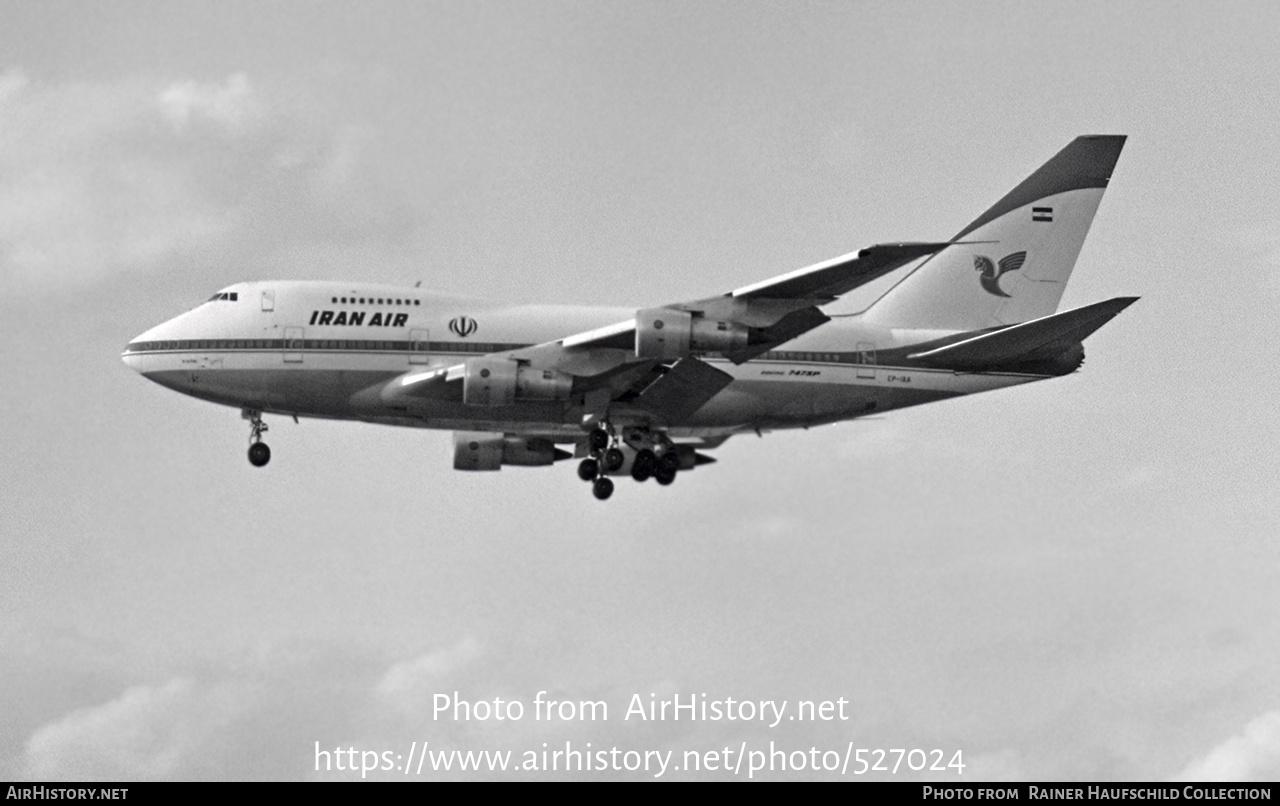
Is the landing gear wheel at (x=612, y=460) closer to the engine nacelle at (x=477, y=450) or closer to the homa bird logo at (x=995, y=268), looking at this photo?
the engine nacelle at (x=477, y=450)

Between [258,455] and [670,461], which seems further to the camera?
[670,461]

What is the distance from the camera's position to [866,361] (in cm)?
6072

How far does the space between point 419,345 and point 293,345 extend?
4088 mm

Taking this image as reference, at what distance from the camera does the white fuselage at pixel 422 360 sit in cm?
5881

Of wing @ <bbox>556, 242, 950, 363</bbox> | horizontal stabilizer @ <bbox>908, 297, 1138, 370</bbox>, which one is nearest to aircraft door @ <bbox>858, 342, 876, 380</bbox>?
horizontal stabilizer @ <bbox>908, 297, 1138, 370</bbox>

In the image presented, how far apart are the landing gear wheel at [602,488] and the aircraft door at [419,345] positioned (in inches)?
277

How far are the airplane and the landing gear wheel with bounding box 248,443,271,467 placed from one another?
6cm

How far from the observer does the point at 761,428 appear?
61938 millimetres

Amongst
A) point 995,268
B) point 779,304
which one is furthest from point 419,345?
point 995,268

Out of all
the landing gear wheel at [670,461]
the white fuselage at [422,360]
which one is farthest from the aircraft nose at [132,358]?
the landing gear wheel at [670,461]

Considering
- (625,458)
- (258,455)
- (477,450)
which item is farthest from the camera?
(477,450)

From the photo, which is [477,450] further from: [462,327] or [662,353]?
[662,353]

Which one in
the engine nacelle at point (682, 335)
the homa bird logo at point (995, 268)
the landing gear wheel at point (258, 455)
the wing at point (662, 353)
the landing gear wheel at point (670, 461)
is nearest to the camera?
the wing at point (662, 353)

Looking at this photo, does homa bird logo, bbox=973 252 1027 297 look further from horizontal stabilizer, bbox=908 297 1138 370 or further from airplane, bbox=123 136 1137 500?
horizontal stabilizer, bbox=908 297 1138 370
